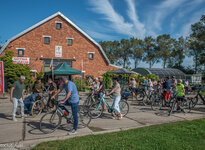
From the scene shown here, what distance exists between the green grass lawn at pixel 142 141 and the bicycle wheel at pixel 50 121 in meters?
0.96

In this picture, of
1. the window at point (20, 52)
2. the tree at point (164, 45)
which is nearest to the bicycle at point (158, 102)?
the window at point (20, 52)

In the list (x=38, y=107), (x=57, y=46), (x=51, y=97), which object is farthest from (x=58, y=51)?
(x=51, y=97)

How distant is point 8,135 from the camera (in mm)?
5195

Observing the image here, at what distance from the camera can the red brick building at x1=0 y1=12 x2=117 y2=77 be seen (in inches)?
856

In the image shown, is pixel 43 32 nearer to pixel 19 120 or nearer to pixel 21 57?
pixel 21 57

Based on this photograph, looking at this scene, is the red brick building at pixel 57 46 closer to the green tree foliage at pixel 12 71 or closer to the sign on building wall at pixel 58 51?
the sign on building wall at pixel 58 51

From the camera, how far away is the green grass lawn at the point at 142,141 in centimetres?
425

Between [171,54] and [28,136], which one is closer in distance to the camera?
[28,136]

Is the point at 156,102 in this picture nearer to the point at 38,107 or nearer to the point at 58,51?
the point at 38,107

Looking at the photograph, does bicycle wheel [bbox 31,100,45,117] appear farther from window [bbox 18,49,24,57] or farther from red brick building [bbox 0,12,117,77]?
window [bbox 18,49,24,57]

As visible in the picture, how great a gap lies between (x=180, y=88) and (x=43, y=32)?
19437 millimetres

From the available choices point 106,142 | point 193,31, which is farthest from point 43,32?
point 193,31

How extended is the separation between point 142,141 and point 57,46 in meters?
20.9

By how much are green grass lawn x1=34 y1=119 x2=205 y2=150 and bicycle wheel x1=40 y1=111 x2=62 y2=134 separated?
0.96m
